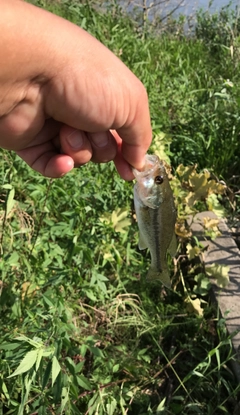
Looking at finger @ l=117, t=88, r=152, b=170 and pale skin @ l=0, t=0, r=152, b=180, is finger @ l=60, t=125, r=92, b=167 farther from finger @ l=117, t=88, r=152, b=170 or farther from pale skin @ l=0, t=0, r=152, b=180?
finger @ l=117, t=88, r=152, b=170

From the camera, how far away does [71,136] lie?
1715 millimetres

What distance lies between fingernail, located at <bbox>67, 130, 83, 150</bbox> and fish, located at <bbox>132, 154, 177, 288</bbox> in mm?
276

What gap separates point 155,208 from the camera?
2.02 metres

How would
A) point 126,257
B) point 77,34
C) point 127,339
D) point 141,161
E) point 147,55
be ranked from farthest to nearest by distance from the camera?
point 147,55 → point 126,257 → point 127,339 → point 141,161 → point 77,34

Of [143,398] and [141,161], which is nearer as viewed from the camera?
[141,161]

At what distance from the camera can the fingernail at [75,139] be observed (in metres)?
1.71

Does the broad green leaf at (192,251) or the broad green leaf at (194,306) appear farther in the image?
the broad green leaf at (192,251)

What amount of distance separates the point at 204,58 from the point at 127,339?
4787mm

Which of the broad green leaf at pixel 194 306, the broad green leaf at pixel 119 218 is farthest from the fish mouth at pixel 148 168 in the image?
the broad green leaf at pixel 194 306

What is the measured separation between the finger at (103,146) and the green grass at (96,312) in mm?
470

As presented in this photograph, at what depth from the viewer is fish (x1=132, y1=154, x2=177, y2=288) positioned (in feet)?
6.28

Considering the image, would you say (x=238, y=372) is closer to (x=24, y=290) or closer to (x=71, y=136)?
(x=24, y=290)

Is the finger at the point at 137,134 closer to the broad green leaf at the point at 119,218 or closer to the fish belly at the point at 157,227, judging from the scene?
the fish belly at the point at 157,227

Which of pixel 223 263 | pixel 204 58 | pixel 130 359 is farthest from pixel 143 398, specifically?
pixel 204 58
